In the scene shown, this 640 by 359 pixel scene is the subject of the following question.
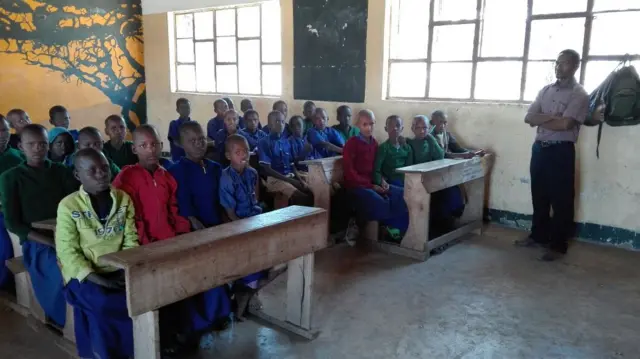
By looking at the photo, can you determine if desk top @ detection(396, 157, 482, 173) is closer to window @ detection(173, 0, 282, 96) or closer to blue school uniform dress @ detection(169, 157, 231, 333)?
blue school uniform dress @ detection(169, 157, 231, 333)

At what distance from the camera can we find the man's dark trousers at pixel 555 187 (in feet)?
13.1

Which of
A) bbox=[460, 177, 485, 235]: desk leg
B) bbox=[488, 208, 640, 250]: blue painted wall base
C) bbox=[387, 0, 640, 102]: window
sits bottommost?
bbox=[488, 208, 640, 250]: blue painted wall base

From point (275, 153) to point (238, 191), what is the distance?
197cm

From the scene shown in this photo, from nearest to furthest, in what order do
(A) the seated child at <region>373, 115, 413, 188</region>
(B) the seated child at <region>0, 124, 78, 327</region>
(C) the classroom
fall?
(C) the classroom → (B) the seated child at <region>0, 124, 78, 327</region> → (A) the seated child at <region>373, 115, 413, 188</region>

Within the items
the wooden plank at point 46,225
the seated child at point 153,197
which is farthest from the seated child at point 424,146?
the wooden plank at point 46,225

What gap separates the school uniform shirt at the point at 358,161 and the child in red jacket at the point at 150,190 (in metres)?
1.97

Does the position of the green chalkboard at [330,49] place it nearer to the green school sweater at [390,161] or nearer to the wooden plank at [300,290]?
the green school sweater at [390,161]

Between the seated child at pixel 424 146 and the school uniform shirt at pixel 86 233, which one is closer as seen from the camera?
the school uniform shirt at pixel 86 233

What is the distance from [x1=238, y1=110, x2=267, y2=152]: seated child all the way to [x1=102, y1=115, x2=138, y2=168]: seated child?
149 centimetres

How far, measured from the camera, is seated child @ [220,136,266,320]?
111 inches

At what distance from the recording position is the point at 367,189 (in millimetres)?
4316

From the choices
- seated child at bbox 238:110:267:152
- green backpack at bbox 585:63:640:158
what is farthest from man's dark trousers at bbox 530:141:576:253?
seated child at bbox 238:110:267:152

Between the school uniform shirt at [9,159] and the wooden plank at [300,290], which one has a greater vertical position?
the school uniform shirt at [9,159]

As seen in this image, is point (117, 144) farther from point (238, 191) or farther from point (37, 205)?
point (238, 191)
